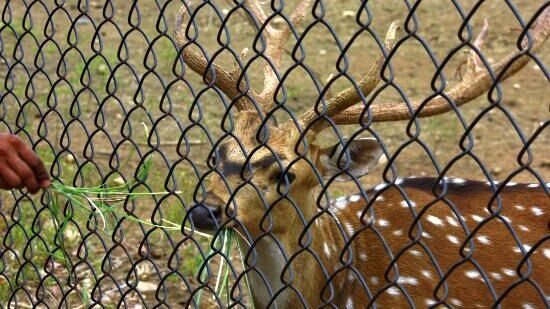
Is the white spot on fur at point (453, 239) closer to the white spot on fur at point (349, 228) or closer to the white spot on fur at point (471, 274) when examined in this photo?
the white spot on fur at point (471, 274)

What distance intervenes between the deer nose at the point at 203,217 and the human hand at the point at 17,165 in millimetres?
533

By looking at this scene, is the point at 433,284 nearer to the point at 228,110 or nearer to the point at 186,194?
the point at 228,110

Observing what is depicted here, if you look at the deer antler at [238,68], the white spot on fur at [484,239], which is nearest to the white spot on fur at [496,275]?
the white spot on fur at [484,239]

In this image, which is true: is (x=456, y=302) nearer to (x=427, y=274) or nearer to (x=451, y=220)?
(x=427, y=274)

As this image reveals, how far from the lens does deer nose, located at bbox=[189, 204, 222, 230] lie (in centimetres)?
307

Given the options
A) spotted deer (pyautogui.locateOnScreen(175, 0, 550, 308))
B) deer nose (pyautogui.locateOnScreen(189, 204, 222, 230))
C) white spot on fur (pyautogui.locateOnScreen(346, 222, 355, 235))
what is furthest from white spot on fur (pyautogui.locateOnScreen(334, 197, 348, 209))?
deer nose (pyautogui.locateOnScreen(189, 204, 222, 230))

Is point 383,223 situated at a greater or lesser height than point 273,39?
lesser

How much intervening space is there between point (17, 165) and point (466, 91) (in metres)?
1.38

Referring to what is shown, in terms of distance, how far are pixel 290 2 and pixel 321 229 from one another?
22.1ft

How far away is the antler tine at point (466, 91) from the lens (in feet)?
8.15

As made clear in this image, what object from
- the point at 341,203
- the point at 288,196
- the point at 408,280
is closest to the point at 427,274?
the point at 408,280

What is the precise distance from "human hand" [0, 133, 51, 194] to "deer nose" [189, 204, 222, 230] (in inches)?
21.0

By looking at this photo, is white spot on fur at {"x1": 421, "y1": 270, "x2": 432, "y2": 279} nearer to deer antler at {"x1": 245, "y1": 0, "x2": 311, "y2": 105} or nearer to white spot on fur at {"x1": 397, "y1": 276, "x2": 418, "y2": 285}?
white spot on fur at {"x1": 397, "y1": 276, "x2": 418, "y2": 285}

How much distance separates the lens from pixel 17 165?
8.81ft
